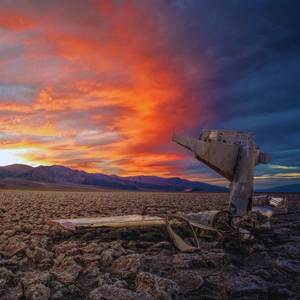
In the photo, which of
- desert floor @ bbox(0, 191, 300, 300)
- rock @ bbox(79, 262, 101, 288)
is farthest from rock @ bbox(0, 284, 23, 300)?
rock @ bbox(79, 262, 101, 288)

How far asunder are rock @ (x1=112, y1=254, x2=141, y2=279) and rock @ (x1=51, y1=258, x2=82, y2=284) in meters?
0.46

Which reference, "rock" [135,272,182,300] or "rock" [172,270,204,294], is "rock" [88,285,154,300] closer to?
"rock" [135,272,182,300]

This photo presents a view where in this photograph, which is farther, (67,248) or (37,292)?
(67,248)

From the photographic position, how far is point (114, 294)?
128 inches

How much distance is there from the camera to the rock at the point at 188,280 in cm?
353

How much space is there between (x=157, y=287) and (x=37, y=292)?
115cm

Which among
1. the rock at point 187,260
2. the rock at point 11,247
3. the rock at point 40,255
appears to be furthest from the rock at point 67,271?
the rock at point 187,260

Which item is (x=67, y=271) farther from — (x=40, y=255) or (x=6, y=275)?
(x=40, y=255)

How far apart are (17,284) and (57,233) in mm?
2833

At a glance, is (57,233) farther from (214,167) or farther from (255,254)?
(255,254)

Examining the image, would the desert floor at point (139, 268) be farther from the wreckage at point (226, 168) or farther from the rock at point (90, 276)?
the wreckage at point (226, 168)

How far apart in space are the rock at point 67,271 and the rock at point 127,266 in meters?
0.46

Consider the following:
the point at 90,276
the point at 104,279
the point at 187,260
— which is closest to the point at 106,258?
the point at 90,276

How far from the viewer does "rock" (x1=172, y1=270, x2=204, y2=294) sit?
353 cm
